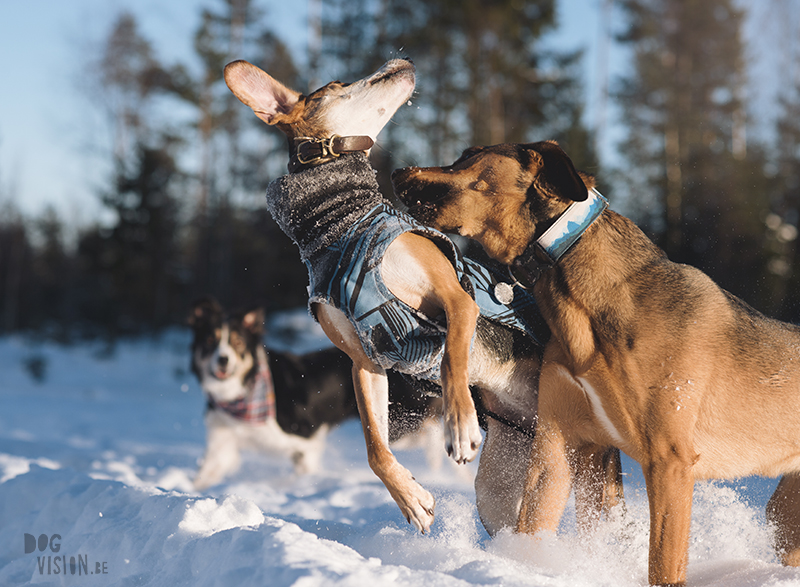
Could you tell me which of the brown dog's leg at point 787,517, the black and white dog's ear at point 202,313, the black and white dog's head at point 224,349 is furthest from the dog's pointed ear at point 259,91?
the black and white dog's ear at point 202,313

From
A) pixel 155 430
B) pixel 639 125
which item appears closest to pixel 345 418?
pixel 155 430

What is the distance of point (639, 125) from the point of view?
21.0m

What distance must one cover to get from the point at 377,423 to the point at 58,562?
148 cm

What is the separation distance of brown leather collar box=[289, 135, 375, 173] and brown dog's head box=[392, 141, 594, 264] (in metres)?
0.22

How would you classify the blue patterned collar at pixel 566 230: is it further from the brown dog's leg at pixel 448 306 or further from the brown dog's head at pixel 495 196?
the brown dog's leg at pixel 448 306

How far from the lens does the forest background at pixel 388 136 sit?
1586 centimetres

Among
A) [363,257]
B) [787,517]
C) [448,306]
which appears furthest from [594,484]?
[363,257]

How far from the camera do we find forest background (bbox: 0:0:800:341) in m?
15.9

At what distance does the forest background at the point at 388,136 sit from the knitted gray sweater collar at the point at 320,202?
35.8ft

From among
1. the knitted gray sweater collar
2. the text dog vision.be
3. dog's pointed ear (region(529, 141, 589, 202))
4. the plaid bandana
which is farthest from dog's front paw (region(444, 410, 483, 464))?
the plaid bandana

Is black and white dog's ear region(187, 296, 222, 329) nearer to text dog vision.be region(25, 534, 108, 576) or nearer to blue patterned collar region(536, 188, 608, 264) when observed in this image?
text dog vision.be region(25, 534, 108, 576)

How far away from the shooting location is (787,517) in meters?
2.72

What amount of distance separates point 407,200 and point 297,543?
58.5 inches

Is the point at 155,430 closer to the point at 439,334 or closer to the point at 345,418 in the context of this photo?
the point at 345,418
